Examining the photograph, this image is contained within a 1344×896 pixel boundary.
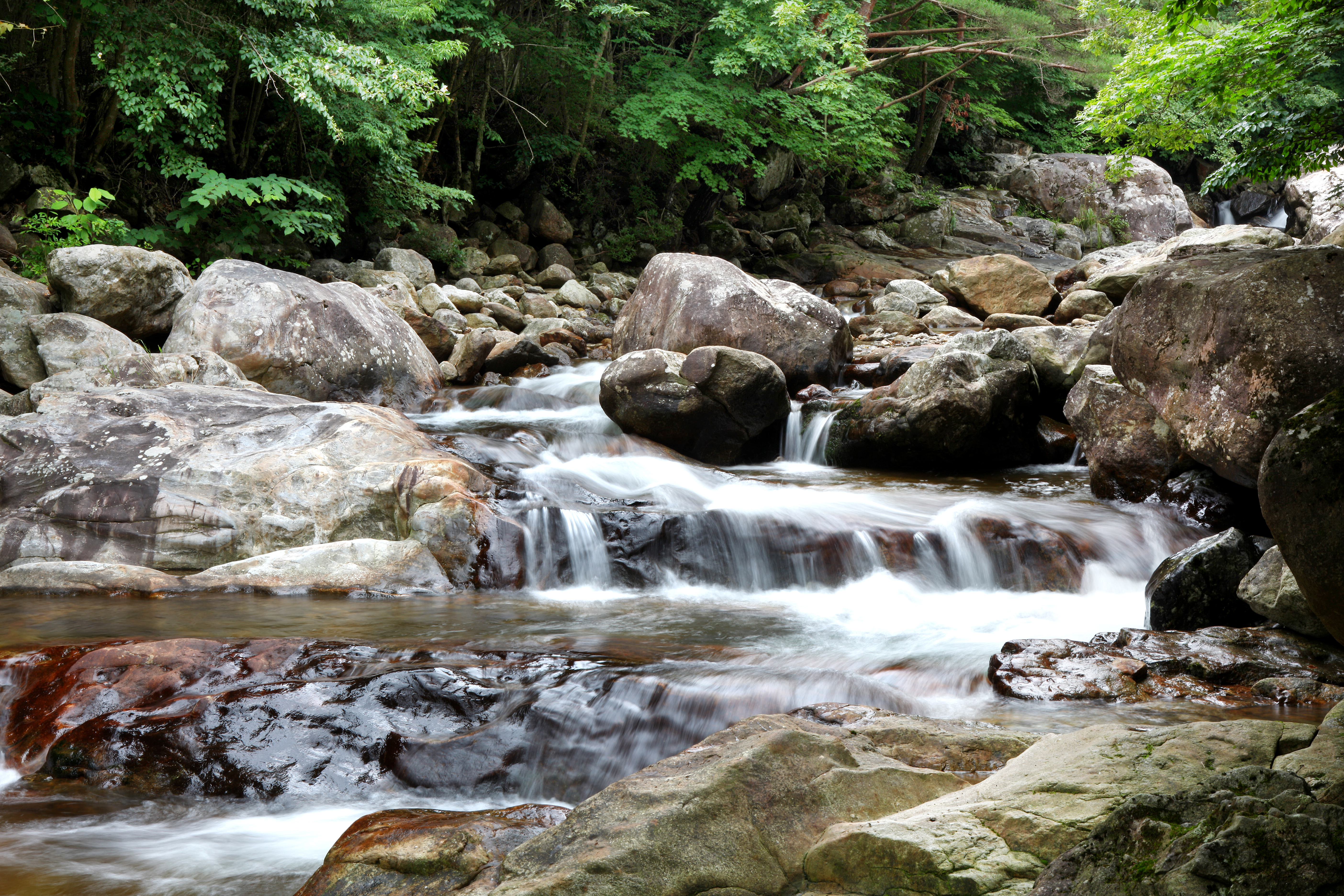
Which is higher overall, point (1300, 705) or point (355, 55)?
point (355, 55)

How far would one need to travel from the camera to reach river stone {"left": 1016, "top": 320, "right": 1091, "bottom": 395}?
913 cm

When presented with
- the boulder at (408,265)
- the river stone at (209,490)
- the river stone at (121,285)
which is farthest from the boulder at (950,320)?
the river stone at (121,285)

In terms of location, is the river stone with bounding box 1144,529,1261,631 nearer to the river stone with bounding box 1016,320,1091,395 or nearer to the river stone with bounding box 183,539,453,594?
the river stone with bounding box 1016,320,1091,395

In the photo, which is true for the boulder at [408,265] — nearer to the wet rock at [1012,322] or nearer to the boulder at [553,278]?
the boulder at [553,278]

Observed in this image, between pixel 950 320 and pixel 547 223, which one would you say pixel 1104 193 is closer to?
pixel 950 320

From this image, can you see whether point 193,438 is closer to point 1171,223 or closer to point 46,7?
point 46,7

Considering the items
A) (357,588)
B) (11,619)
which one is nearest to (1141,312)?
(357,588)

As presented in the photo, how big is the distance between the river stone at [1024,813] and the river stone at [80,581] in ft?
16.7

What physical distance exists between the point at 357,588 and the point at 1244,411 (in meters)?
6.15

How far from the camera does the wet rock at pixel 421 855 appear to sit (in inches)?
88.7

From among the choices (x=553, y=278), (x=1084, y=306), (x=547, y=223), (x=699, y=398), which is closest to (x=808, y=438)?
(x=699, y=398)

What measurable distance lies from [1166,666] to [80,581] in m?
6.40

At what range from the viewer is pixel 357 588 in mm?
5793

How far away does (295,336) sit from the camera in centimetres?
938
